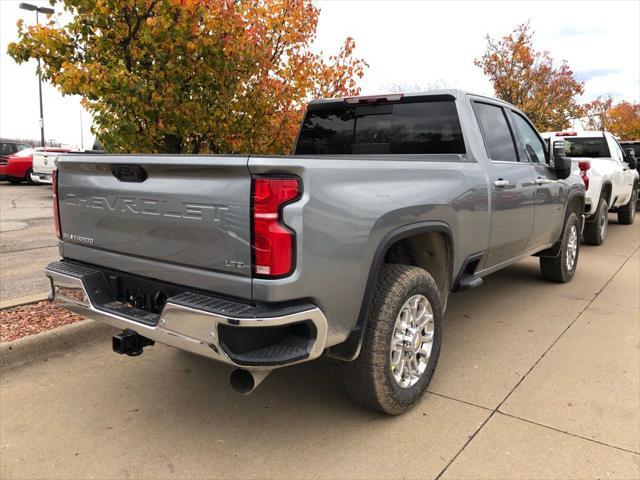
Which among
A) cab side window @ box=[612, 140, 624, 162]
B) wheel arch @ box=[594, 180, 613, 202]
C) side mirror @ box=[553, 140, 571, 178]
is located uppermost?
cab side window @ box=[612, 140, 624, 162]

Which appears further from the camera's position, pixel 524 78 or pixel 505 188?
pixel 524 78

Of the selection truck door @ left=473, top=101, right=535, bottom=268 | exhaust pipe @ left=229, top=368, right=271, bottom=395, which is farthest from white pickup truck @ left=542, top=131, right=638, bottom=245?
exhaust pipe @ left=229, top=368, right=271, bottom=395

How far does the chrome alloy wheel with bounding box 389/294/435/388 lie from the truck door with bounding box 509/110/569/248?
2.12m

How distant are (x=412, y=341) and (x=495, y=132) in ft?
7.13

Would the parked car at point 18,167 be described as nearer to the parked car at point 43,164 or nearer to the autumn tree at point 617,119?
the parked car at point 43,164

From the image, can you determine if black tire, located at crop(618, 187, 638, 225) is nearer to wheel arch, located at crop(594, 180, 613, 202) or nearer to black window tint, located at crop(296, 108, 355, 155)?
wheel arch, located at crop(594, 180, 613, 202)

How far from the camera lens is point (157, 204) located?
8.46 feet

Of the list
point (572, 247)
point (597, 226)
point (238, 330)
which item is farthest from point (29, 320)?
point (597, 226)

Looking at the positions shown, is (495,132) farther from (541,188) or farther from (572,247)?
(572,247)

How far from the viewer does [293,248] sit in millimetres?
2238

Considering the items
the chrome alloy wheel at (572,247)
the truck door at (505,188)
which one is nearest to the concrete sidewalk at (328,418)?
the truck door at (505,188)

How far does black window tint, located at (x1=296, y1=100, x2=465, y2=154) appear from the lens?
3.96 metres

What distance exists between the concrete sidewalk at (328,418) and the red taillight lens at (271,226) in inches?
43.6

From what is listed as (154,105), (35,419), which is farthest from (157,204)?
(154,105)
